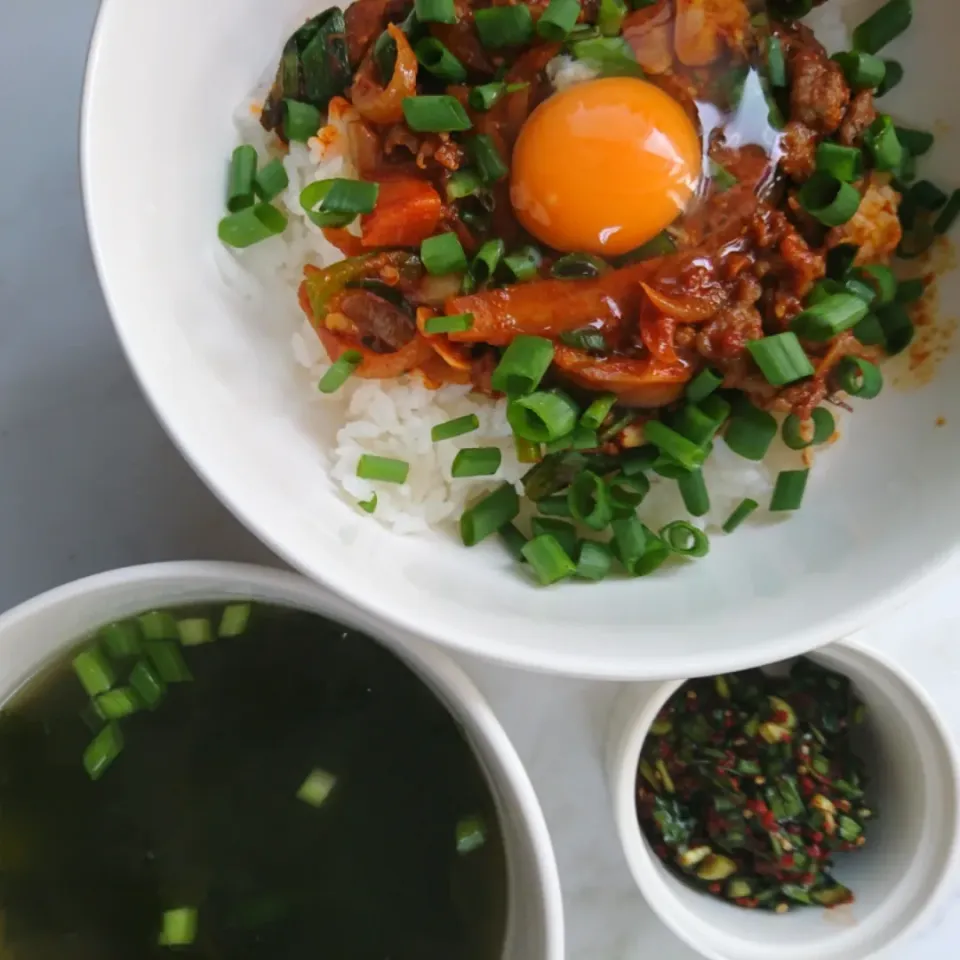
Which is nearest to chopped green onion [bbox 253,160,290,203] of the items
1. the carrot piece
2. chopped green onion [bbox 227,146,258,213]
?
chopped green onion [bbox 227,146,258,213]

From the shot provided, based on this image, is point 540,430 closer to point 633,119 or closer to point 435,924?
point 633,119

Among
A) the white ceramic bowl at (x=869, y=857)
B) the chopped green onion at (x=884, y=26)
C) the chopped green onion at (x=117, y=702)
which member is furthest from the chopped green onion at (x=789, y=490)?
the chopped green onion at (x=117, y=702)

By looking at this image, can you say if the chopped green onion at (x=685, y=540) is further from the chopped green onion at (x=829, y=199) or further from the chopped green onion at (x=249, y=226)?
the chopped green onion at (x=249, y=226)

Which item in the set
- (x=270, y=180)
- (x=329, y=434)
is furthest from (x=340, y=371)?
(x=270, y=180)

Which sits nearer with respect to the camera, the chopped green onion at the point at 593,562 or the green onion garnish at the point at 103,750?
the chopped green onion at the point at 593,562

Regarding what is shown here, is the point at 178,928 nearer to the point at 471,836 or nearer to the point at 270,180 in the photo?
the point at 471,836

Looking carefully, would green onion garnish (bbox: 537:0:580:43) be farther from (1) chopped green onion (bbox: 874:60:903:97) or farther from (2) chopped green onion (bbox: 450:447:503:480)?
(2) chopped green onion (bbox: 450:447:503:480)
